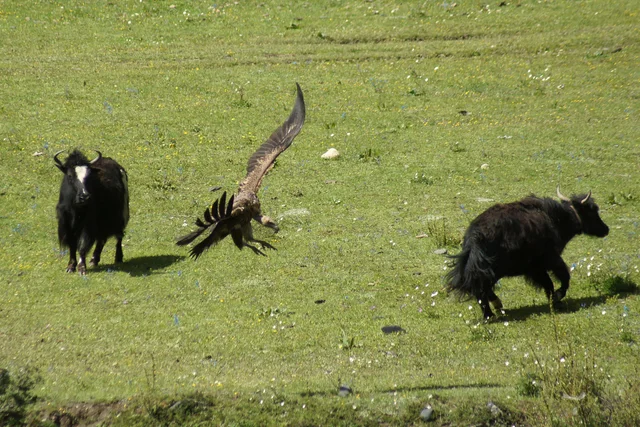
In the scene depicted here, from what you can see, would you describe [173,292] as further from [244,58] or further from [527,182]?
[244,58]

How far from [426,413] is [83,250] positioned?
817 centimetres

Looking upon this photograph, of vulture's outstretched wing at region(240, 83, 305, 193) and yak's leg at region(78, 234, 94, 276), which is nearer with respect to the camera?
vulture's outstretched wing at region(240, 83, 305, 193)

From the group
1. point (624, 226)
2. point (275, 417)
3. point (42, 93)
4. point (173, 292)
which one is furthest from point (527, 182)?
point (42, 93)

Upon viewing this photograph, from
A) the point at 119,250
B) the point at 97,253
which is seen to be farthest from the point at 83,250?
the point at 119,250

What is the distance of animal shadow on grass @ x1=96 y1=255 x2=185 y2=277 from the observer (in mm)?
14547

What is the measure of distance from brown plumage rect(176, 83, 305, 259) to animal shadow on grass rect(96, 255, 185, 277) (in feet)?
7.78

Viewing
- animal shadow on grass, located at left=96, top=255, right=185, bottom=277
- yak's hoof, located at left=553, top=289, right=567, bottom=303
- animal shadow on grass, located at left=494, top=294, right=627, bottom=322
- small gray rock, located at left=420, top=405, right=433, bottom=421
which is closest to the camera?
small gray rock, located at left=420, top=405, right=433, bottom=421

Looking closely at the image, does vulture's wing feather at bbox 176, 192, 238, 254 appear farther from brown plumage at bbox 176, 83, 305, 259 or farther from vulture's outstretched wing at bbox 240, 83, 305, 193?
vulture's outstretched wing at bbox 240, 83, 305, 193

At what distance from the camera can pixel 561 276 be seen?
39.5 ft

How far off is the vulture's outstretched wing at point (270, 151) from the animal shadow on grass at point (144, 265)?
9.09 ft

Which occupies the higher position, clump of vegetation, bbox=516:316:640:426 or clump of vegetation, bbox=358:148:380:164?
clump of vegetation, bbox=516:316:640:426

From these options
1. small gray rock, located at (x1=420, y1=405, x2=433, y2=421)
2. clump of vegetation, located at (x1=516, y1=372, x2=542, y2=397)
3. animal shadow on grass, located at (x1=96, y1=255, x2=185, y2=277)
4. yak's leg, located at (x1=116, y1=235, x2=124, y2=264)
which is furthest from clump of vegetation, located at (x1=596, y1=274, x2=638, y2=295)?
yak's leg, located at (x1=116, y1=235, x2=124, y2=264)

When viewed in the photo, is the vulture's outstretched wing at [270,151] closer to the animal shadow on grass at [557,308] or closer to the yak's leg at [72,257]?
the yak's leg at [72,257]

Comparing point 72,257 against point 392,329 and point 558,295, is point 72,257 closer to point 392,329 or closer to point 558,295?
point 392,329
